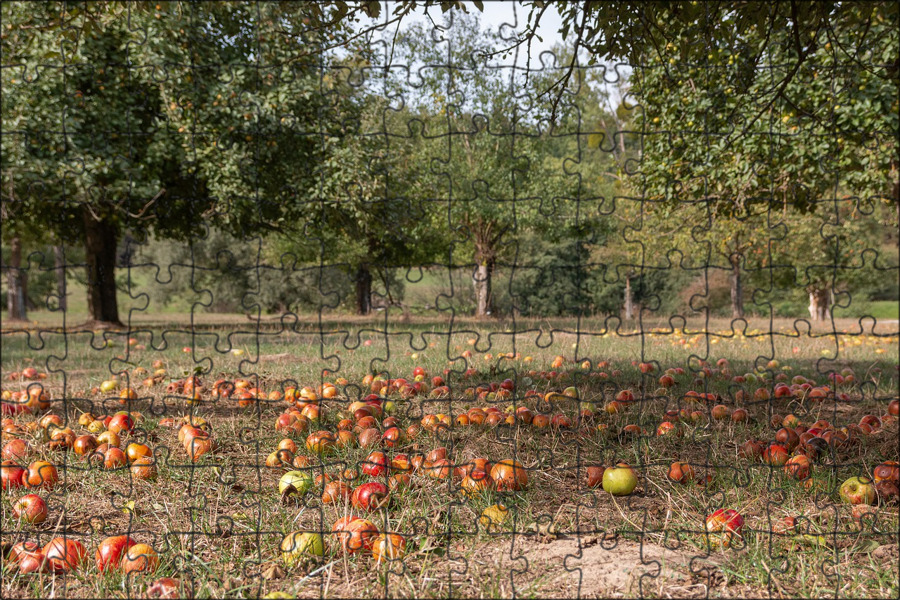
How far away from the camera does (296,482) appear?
307 cm

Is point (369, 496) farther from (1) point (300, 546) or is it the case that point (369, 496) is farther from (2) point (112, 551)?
(2) point (112, 551)

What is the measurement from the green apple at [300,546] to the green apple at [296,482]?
1.83ft

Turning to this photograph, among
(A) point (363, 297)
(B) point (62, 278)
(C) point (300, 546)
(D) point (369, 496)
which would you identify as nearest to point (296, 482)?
(D) point (369, 496)

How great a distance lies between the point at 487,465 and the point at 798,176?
6.11 m

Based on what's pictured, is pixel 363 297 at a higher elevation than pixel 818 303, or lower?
higher

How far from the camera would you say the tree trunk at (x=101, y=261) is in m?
12.5

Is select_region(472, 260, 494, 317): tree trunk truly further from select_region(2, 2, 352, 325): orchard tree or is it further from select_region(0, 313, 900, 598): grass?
select_region(2, 2, 352, 325): orchard tree

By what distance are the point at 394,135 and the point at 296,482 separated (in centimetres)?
205

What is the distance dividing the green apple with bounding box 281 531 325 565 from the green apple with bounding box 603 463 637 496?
56.7 inches

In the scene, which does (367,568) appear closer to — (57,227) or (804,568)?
(804,568)

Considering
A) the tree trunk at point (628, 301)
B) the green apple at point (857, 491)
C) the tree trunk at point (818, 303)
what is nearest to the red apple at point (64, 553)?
the green apple at point (857, 491)

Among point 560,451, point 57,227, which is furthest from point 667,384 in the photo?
point 57,227

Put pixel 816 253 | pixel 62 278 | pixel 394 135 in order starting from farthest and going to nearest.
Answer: pixel 816 253
pixel 62 278
pixel 394 135


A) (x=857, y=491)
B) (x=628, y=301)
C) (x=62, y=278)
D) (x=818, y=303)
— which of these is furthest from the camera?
(x=818, y=303)
